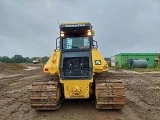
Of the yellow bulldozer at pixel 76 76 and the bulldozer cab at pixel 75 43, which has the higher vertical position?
the bulldozer cab at pixel 75 43

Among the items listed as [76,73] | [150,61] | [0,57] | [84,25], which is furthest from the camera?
[0,57]

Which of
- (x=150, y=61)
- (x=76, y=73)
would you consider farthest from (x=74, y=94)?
(x=150, y=61)

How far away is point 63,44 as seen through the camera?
12.0 meters

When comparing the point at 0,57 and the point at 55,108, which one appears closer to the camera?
the point at 55,108

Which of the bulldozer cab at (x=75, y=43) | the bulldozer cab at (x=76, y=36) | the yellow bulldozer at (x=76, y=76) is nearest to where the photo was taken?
the yellow bulldozer at (x=76, y=76)

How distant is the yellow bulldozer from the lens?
10.2 metres

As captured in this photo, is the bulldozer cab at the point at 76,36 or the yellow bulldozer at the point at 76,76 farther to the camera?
the bulldozer cab at the point at 76,36

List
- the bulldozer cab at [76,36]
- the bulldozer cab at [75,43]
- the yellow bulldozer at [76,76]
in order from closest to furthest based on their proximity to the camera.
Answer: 1. the yellow bulldozer at [76,76]
2. the bulldozer cab at [76,36]
3. the bulldozer cab at [75,43]

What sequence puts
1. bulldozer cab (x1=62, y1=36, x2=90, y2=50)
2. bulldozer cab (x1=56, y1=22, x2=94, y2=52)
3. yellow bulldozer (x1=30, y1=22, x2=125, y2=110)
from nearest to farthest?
yellow bulldozer (x1=30, y1=22, x2=125, y2=110) → bulldozer cab (x1=56, y1=22, x2=94, y2=52) → bulldozer cab (x1=62, y1=36, x2=90, y2=50)

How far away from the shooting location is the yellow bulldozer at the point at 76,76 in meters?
10.2

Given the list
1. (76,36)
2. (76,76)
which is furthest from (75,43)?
(76,76)

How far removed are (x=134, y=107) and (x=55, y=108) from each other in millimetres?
2991

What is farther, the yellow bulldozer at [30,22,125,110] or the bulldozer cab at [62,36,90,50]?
the bulldozer cab at [62,36,90,50]

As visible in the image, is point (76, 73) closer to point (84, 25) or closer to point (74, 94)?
point (74, 94)
